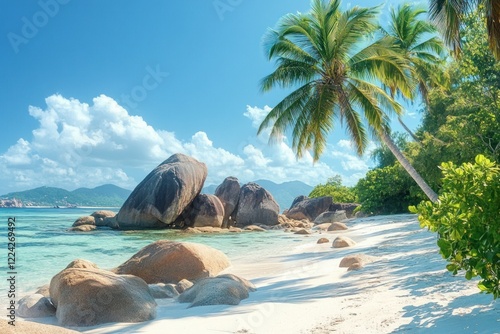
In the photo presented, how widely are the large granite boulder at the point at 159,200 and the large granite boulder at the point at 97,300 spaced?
78.1 ft

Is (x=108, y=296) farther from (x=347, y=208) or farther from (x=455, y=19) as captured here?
(x=347, y=208)

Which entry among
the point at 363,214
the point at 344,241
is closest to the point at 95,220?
the point at 363,214

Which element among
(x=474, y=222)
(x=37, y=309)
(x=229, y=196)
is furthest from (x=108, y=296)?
(x=229, y=196)

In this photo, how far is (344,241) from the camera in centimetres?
1377

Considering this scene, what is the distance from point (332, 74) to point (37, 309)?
11.0 meters

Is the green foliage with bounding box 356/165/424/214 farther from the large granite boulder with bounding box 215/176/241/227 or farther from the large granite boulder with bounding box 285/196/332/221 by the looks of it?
the large granite boulder with bounding box 215/176/241/227

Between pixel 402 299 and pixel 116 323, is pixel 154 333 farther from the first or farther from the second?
pixel 402 299

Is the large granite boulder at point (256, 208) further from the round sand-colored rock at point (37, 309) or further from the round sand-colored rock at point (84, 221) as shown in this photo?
the round sand-colored rock at point (37, 309)

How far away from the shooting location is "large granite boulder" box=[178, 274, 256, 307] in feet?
20.0

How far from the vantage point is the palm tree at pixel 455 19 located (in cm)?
879

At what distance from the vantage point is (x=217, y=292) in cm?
621

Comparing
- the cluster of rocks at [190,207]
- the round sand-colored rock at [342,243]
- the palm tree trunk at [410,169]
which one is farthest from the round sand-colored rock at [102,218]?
the palm tree trunk at [410,169]

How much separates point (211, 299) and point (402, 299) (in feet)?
8.63

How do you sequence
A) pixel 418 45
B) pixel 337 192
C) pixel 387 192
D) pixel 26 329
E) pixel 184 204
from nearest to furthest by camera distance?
pixel 26 329 < pixel 418 45 < pixel 387 192 < pixel 184 204 < pixel 337 192
